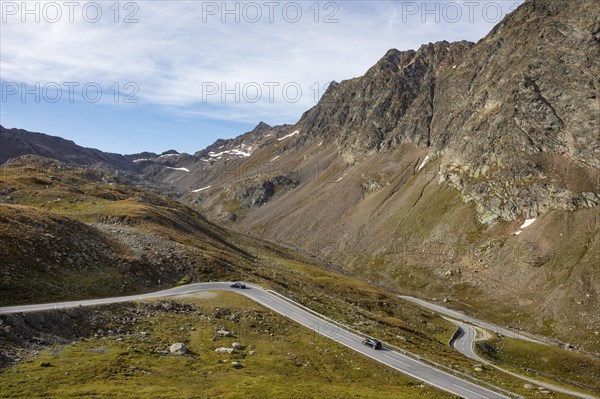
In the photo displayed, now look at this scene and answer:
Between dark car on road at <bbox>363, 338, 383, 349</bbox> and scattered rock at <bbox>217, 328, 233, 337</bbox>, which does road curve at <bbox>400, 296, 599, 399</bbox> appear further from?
scattered rock at <bbox>217, 328, 233, 337</bbox>

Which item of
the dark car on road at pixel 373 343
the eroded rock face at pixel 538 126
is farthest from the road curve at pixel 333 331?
the eroded rock face at pixel 538 126

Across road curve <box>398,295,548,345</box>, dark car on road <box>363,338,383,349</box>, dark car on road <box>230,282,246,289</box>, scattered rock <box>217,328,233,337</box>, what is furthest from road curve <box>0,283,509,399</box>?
road curve <box>398,295,548,345</box>

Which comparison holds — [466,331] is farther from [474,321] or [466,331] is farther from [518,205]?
[518,205]

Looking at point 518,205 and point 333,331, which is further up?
point 518,205

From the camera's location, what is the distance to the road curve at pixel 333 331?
38531 millimetres

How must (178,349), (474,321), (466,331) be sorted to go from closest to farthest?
Result: 1. (178,349)
2. (466,331)
3. (474,321)

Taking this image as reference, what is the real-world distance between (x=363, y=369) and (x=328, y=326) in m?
12.7

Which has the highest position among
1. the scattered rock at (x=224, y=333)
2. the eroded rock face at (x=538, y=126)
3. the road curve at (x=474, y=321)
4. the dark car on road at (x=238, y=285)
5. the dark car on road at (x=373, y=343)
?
the eroded rock face at (x=538, y=126)

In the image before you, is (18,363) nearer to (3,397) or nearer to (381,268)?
(3,397)

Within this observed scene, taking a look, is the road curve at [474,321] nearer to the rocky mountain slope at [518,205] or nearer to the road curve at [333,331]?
the rocky mountain slope at [518,205]

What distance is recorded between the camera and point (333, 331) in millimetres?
51062

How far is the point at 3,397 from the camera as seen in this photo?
2444 cm

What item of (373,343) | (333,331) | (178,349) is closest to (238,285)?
(333,331)

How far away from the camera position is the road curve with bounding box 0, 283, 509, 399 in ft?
126
